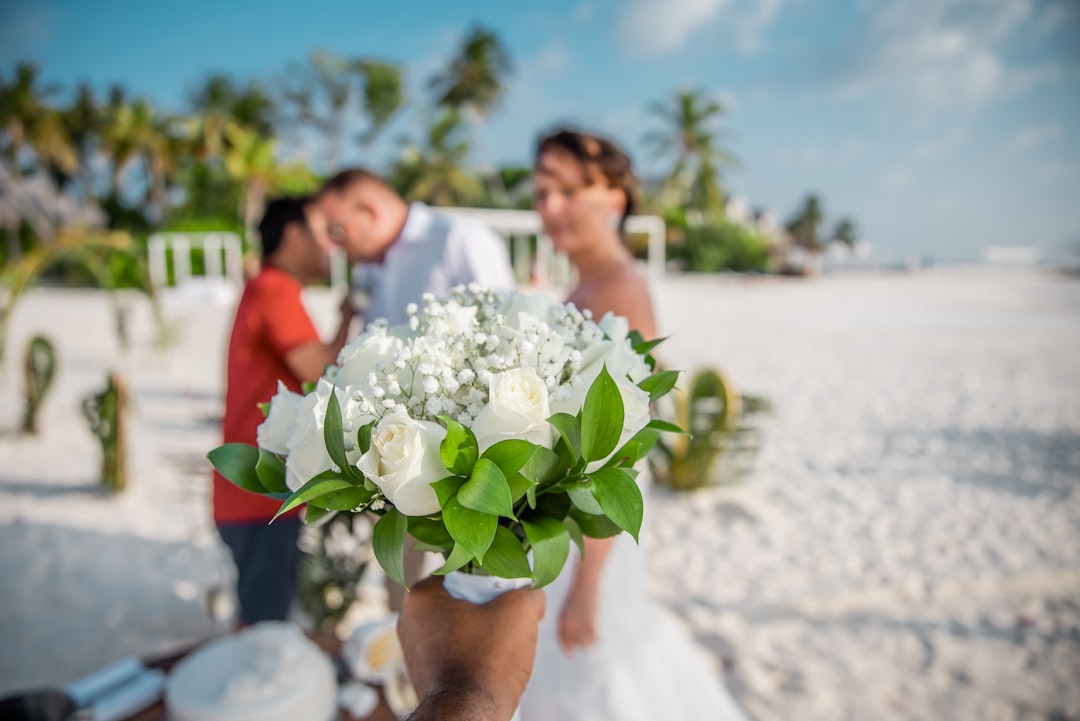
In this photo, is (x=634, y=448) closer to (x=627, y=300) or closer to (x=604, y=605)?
(x=627, y=300)

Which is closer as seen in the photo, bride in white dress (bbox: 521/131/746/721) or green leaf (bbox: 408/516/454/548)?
green leaf (bbox: 408/516/454/548)

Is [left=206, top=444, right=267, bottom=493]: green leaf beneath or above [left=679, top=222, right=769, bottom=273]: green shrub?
beneath

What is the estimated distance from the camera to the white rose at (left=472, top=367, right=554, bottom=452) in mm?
804

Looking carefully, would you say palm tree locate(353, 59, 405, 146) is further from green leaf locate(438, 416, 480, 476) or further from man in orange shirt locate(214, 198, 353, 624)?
green leaf locate(438, 416, 480, 476)

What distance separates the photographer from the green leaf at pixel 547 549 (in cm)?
86

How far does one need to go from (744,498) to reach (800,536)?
0.63m

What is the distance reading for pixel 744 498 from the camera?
5.34 m

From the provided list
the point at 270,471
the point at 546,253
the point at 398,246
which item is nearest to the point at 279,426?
the point at 270,471

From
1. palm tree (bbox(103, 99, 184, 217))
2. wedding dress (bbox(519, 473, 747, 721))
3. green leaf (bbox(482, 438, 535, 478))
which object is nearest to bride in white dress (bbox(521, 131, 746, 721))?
wedding dress (bbox(519, 473, 747, 721))

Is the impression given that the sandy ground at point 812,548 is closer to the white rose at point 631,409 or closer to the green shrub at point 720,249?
the white rose at point 631,409

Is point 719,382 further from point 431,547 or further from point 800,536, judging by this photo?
point 431,547

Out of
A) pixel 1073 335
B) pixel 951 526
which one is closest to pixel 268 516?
pixel 951 526

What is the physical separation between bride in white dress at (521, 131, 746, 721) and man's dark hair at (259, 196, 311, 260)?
3.17 ft

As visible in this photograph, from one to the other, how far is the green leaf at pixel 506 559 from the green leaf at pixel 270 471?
13.7 inches
